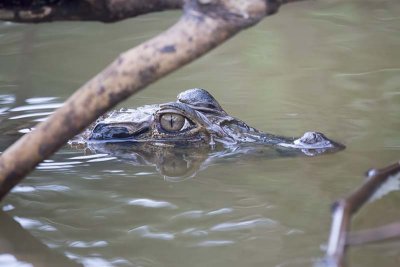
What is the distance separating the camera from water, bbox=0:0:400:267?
11.0 feet

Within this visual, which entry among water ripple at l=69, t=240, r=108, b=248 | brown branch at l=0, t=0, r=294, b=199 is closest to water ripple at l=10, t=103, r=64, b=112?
water ripple at l=69, t=240, r=108, b=248

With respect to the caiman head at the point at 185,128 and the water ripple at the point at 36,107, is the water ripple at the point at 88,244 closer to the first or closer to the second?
the caiman head at the point at 185,128

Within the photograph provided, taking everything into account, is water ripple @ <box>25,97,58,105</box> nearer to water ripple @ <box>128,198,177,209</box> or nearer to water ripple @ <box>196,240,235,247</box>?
water ripple @ <box>128,198,177,209</box>

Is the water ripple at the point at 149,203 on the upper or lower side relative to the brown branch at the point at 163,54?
lower

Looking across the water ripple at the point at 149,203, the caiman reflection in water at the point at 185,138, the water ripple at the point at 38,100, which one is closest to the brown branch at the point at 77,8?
the water ripple at the point at 149,203

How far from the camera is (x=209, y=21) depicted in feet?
8.03

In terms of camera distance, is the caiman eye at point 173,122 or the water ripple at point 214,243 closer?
the water ripple at point 214,243

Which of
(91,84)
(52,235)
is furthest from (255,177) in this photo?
(91,84)

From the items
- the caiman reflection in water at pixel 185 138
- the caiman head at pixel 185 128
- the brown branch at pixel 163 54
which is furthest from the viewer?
the caiman head at pixel 185 128

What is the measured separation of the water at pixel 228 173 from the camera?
3.34m

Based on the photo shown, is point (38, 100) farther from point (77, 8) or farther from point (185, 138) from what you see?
point (77, 8)

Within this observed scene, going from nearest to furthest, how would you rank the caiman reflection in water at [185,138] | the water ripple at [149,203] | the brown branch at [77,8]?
the brown branch at [77,8]
the water ripple at [149,203]
the caiman reflection in water at [185,138]

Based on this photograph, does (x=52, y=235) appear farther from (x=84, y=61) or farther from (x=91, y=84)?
(x=84, y=61)

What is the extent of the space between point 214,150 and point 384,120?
125cm
